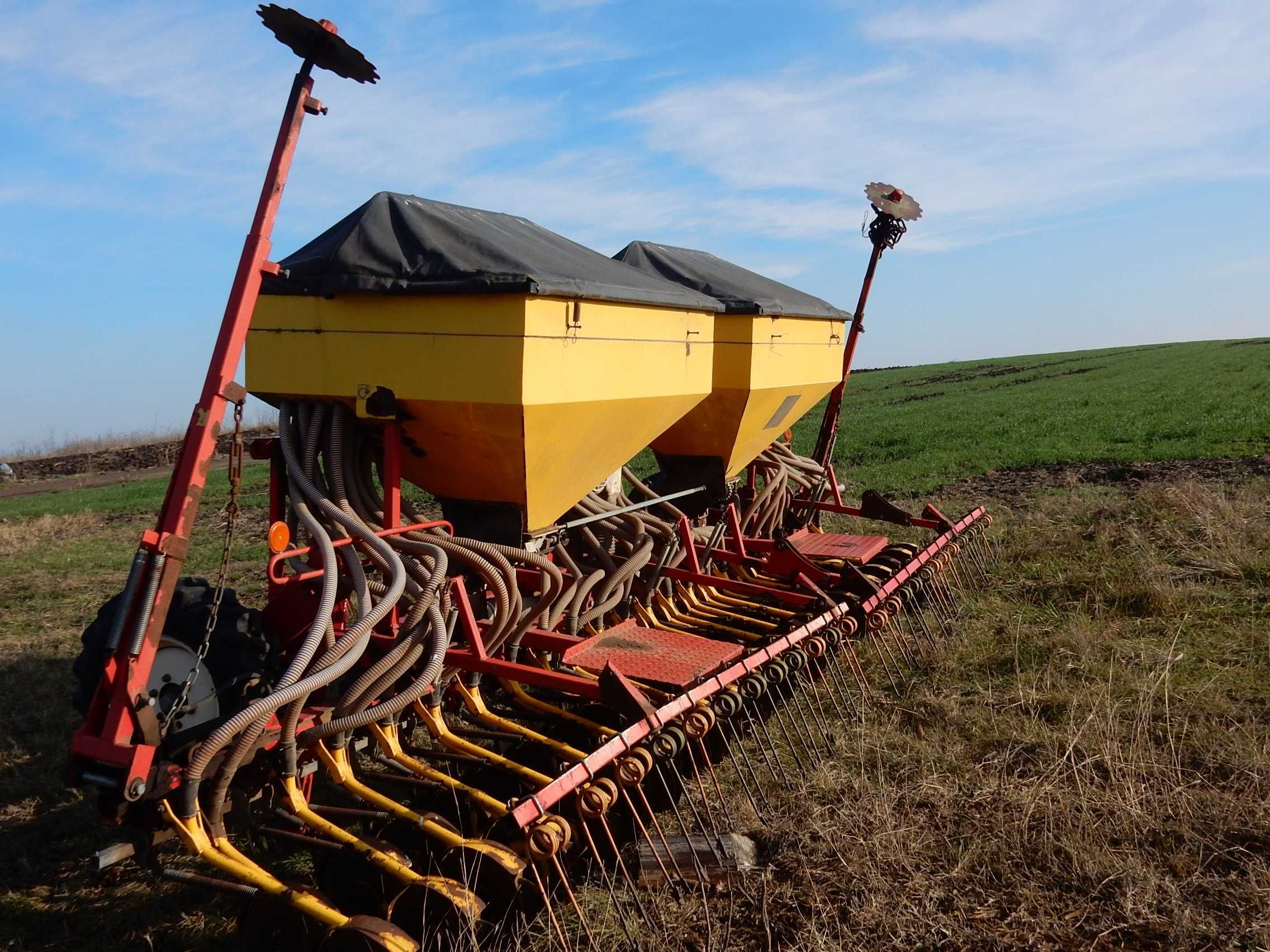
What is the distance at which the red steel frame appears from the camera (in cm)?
263

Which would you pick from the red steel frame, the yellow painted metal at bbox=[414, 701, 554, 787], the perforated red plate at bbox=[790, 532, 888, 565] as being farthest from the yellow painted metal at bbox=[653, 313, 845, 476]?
the red steel frame

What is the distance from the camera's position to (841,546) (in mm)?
5699

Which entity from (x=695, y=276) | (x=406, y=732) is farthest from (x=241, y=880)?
(x=695, y=276)

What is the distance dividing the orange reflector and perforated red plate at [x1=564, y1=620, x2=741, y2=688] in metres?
1.14

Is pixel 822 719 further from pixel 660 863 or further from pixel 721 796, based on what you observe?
pixel 660 863

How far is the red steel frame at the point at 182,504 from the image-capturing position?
2629mm

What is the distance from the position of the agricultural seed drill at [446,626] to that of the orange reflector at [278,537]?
23 millimetres

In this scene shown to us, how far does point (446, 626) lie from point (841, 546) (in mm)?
2951

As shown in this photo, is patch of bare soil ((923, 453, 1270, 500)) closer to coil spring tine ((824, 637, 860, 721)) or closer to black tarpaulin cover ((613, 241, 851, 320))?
black tarpaulin cover ((613, 241, 851, 320))

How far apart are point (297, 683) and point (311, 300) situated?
1.48 meters

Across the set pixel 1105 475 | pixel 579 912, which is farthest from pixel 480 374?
pixel 1105 475

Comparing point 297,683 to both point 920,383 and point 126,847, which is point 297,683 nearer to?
point 126,847

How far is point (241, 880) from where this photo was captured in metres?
2.49

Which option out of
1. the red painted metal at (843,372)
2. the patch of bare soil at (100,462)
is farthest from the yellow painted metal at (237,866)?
the patch of bare soil at (100,462)
